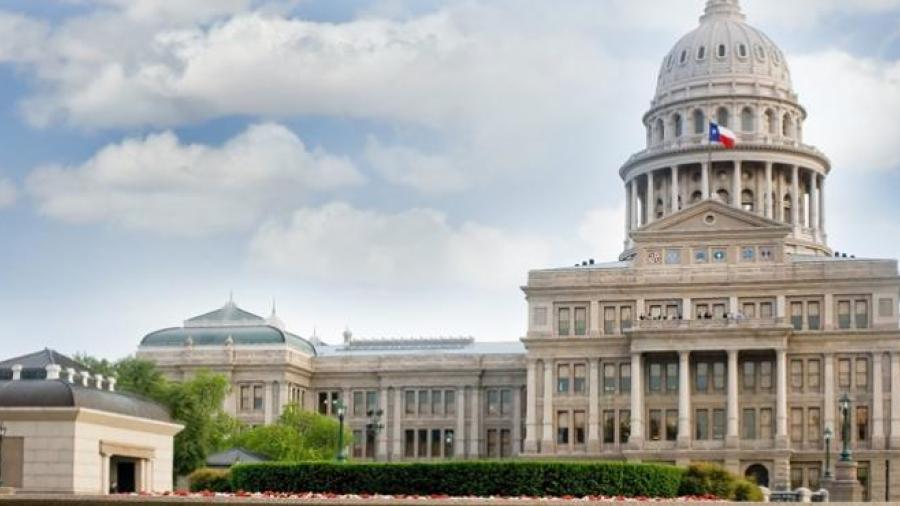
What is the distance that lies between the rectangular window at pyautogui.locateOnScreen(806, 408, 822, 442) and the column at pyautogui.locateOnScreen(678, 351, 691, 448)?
8012 mm

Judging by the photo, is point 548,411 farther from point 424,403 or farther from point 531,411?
point 424,403

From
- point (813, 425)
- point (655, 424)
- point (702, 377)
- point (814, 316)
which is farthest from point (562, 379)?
point (814, 316)

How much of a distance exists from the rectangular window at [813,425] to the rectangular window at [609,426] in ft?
43.7

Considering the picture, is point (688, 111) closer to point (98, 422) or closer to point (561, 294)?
point (561, 294)

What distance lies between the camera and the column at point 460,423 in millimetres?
136625

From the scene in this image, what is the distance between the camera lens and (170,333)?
458 ft

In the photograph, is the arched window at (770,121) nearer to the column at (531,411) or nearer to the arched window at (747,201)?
the arched window at (747,201)

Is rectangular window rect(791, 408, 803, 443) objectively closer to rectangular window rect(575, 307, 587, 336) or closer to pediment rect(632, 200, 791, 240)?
pediment rect(632, 200, 791, 240)

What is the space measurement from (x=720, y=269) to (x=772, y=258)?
3.68 m

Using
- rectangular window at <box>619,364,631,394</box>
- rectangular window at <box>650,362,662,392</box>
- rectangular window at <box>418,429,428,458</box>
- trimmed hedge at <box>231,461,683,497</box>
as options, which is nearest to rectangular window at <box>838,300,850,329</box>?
rectangular window at <box>650,362,662,392</box>

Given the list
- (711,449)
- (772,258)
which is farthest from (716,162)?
(711,449)

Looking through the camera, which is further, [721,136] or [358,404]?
[358,404]

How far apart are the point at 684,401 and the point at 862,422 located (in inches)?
470

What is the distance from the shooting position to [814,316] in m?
121
